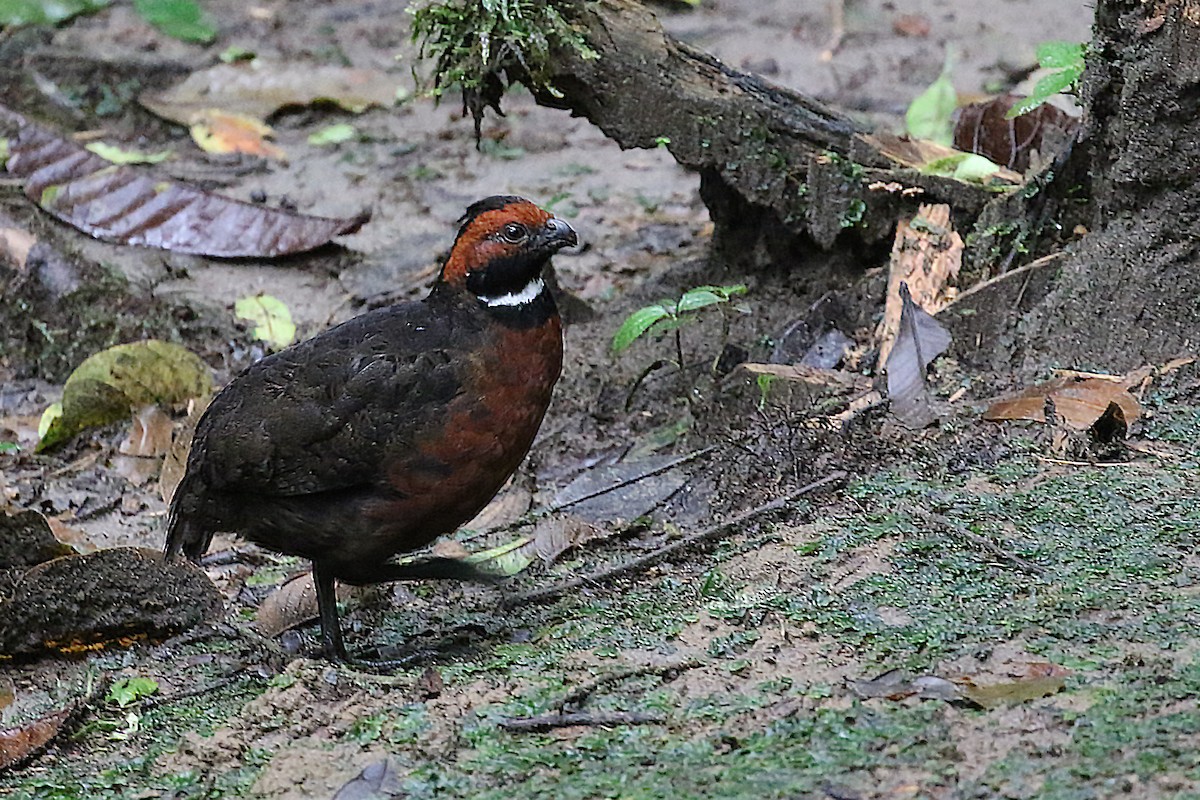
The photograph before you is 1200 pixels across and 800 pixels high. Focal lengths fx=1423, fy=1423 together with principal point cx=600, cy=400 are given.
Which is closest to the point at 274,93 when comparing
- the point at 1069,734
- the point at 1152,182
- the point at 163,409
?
the point at 163,409

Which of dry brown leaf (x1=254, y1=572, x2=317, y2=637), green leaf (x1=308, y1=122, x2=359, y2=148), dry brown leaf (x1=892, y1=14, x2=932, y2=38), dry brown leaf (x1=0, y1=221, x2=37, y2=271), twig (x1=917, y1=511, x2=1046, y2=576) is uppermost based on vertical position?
twig (x1=917, y1=511, x2=1046, y2=576)

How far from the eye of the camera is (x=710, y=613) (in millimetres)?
3568

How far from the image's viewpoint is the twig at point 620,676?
3119 millimetres

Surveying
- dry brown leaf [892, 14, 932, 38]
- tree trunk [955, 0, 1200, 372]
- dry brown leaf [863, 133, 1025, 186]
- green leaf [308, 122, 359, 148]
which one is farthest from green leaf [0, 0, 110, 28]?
tree trunk [955, 0, 1200, 372]

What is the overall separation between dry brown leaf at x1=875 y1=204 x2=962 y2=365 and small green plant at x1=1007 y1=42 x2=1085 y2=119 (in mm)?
493

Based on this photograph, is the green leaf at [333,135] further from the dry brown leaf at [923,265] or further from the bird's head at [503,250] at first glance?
the bird's head at [503,250]

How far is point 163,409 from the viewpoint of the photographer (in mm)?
6176

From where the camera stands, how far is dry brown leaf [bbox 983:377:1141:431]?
4145 millimetres

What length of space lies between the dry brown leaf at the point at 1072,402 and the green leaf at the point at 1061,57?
3.94 feet

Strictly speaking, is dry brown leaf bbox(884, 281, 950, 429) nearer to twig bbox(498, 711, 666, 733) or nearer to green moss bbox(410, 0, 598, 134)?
green moss bbox(410, 0, 598, 134)

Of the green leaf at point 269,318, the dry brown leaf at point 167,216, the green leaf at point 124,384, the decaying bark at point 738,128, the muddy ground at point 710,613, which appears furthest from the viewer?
the dry brown leaf at point 167,216

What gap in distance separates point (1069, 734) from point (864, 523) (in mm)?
1341

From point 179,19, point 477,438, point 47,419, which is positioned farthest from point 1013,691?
point 179,19

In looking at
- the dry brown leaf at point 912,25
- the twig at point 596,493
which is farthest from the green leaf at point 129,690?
the dry brown leaf at point 912,25
